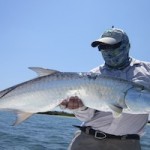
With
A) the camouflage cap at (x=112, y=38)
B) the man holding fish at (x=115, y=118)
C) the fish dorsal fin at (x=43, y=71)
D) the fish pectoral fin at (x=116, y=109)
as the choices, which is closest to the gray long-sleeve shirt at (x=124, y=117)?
the man holding fish at (x=115, y=118)

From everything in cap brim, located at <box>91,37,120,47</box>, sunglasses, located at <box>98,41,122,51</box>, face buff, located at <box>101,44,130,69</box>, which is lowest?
face buff, located at <box>101,44,130,69</box>

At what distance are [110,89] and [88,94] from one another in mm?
265

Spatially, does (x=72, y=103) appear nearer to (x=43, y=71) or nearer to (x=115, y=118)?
(x=43, y=71)

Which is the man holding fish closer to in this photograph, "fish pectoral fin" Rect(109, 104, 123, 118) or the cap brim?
the cap brim

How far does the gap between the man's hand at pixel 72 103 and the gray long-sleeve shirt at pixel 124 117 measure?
0.42 metres

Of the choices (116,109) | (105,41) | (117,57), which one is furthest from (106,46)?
(116,109)

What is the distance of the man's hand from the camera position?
505 cm

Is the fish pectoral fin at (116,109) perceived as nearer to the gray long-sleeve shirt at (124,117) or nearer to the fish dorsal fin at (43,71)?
the gray long-sleeve shirt at (124,117)

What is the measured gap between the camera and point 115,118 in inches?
214

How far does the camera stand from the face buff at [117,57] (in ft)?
18.3

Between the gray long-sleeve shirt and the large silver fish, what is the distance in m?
0.60

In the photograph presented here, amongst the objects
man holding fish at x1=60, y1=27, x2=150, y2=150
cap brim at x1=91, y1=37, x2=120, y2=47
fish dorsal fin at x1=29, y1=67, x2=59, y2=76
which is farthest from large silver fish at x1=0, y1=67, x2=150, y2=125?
cap brim at x1=91, y1=37, x2=120, y2=47

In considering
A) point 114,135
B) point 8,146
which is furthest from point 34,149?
point 114,135

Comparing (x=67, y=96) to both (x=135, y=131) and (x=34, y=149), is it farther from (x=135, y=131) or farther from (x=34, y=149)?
(x=34, y=149)
